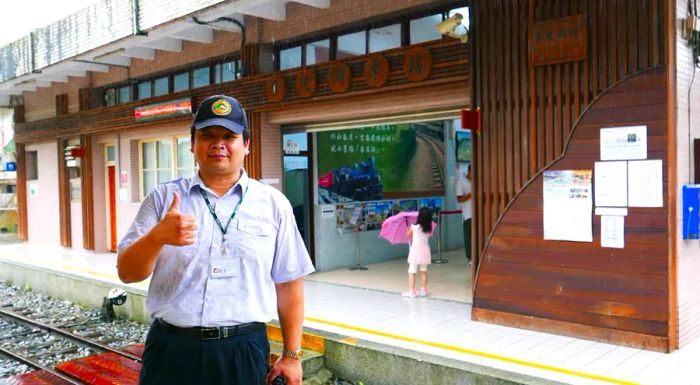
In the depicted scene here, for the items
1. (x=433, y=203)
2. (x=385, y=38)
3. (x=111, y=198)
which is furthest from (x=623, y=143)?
(x=111, y=198)

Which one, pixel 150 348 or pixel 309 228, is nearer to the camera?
pixel 150 348

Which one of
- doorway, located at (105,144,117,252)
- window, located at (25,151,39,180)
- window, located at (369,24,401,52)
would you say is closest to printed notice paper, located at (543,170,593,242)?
window, located at (369,24,401,52)

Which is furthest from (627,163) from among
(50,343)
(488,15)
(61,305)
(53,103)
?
(53,103)

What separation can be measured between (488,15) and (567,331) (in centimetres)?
340

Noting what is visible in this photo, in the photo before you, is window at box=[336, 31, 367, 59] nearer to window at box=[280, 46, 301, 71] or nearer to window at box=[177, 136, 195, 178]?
window at box=[280, 46, 301, 71]

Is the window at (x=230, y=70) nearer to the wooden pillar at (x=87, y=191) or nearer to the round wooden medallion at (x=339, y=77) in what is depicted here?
the round wooden medallion at (x=339, y=77)

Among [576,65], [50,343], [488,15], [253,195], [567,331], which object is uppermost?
[488,15]

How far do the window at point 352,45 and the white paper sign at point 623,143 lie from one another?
12.7 ft

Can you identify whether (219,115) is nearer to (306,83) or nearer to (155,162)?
(306,83)

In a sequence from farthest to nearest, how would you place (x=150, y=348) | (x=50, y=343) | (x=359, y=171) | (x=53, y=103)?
1. (x=53, y=103)
2. (x=359, y=171)
3. (x=50, y=343)
4. (x=150, y=348)

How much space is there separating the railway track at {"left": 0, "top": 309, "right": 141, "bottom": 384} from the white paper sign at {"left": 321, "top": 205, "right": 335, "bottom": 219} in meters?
4.00

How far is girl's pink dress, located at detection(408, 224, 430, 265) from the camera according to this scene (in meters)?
8.44

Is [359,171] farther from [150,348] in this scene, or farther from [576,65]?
[150,348]

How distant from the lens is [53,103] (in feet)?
52.0
